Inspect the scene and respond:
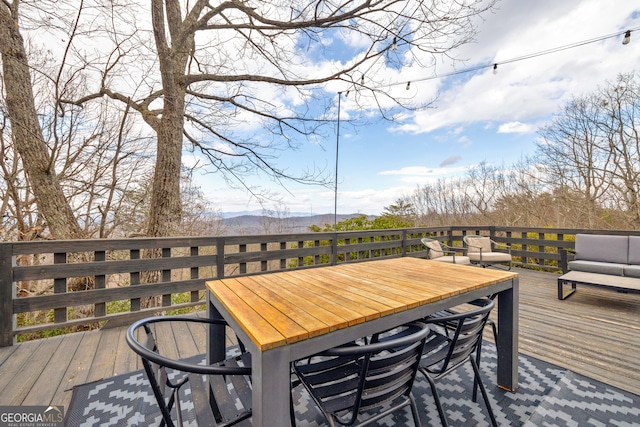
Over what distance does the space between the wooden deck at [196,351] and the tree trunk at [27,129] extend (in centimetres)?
217

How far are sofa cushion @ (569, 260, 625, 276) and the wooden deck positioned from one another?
466mm

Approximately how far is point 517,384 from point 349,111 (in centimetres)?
437

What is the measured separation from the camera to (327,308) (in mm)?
1199

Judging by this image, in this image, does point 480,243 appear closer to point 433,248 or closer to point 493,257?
point 493,257

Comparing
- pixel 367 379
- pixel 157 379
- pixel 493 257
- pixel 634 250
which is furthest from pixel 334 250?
pixel 634 250

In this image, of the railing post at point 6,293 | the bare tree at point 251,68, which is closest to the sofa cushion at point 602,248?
the bare tree at point 251,68

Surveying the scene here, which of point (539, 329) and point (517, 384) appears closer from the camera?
point (517, 384)

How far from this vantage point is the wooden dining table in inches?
34.7

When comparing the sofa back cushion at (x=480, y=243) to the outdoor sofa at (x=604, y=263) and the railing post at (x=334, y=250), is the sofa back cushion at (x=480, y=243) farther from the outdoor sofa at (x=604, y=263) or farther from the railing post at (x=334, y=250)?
the railing post at (x=334, y=250)

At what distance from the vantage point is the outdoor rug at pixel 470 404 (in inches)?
58.5

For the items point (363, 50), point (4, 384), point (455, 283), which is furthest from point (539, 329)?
point (363, 50)

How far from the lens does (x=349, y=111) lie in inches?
195

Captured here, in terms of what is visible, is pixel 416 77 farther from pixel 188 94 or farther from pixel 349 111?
pixel 188 94

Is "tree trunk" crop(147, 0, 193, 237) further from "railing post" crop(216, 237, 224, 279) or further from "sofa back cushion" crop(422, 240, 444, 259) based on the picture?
"sofa back cushion" crop(422, 240, 444, 259)
